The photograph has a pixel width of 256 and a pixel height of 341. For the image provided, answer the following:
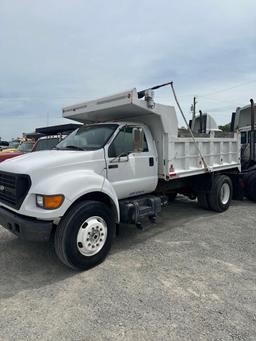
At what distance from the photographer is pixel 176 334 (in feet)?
9.05

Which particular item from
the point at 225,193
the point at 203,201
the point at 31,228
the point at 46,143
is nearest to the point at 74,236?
the point at 31,228

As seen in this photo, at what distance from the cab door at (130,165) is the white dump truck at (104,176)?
2 centimetres

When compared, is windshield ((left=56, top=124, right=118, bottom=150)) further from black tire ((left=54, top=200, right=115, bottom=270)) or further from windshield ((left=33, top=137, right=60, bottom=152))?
windshield ((left=33, top=137, right=60, bottom=152))

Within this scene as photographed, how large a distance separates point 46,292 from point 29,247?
5.14 ft

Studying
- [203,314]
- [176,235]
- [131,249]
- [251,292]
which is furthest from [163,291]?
[176,235]

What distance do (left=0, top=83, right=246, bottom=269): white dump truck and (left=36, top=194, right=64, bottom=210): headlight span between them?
0.01 m

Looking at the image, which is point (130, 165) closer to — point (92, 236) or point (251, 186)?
point (92, 236)

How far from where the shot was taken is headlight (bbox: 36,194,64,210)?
375cm

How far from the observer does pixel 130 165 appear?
5141 millimetres

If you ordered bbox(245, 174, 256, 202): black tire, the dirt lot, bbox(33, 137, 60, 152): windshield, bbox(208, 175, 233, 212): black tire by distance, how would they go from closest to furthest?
the dirt lot
bbox(208, 175, 233, 212): black tire
bbox(245, 174, 256, 202): black tire
bbox(33, 137, 60, 152): windshield

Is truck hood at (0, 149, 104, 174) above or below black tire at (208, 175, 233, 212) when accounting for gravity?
above

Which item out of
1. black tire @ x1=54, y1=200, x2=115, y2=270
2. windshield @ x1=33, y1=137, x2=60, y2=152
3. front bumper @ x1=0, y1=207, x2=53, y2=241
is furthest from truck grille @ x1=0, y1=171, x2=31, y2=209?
windshield @ x1=33, y1=137, x2=60, y2=152

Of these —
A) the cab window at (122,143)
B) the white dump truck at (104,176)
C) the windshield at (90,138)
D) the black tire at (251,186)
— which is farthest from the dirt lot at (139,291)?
the black tire at (251,186)

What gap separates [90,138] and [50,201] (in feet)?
5.72
